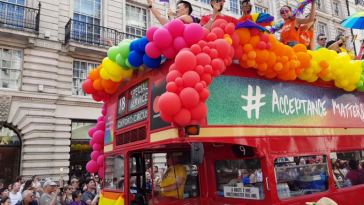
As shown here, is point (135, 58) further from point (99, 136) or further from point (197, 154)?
point (99, 136)

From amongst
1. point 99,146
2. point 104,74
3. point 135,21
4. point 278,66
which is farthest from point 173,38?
point 135,21

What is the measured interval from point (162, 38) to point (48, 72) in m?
11.7

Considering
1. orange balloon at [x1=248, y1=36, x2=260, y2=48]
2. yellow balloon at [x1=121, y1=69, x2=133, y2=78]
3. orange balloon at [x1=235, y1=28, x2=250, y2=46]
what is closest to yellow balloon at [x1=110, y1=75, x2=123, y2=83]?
yellow balloon at [x1=121, y1=69, x2=133, y2=78]

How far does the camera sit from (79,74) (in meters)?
14.6

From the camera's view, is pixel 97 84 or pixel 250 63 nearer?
pixel 250 63

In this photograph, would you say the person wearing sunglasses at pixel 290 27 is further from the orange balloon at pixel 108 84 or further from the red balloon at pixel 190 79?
the orange balloon at pixel 108 84

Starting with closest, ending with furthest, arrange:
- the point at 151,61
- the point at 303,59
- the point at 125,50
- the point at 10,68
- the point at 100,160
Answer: the point at 151,61 < the point at 125,50 < the point at 303,59 < the point at 100,160 < the point at 10,68

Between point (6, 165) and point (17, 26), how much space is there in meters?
6.21

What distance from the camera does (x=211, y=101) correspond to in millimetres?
3793

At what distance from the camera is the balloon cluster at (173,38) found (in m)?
3.56

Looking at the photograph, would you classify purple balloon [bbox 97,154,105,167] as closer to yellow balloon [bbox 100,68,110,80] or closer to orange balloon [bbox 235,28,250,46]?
yellow balloon [bbox 100,68,110,80]

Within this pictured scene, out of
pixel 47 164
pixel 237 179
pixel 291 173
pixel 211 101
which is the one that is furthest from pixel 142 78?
pixel 47 164

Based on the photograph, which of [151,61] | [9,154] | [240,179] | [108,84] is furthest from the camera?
[9,154]

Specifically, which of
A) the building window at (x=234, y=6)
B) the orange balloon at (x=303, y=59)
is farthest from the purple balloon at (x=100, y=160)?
the building window at (x=234, y=6)
